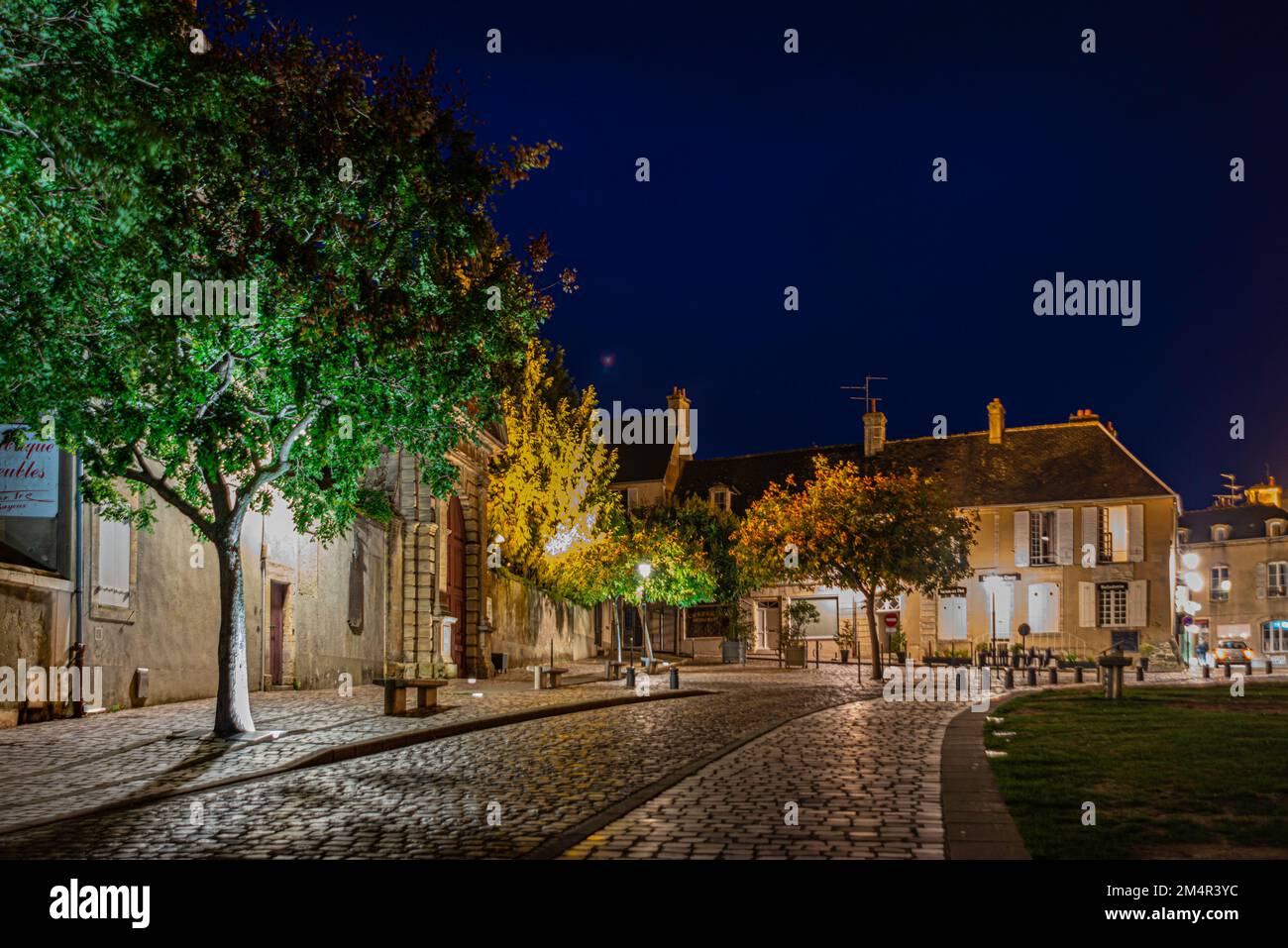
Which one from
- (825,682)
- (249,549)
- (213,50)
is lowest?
(825,682)

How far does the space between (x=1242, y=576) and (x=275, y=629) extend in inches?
2379

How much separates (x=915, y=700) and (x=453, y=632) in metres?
14.2

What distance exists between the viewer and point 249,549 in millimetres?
22938

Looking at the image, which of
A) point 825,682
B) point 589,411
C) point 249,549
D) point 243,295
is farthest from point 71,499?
point 589,411

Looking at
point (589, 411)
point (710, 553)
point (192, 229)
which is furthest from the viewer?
point (710, 553)

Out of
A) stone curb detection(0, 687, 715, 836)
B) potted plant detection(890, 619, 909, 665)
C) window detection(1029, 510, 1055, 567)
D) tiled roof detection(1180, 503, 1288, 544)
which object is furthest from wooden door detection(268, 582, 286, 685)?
tiled roof detection(1180, 503, 1288, 544)

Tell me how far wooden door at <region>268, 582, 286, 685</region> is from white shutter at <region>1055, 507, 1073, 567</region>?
32.2m

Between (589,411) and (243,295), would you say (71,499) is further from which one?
(589,411)

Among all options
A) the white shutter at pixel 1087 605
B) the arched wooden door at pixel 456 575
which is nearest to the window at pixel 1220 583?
the white shutter at pixel 1087 605

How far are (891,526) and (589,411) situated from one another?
1305cm

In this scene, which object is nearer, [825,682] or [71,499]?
[71,499]

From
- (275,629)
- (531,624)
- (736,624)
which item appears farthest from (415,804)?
(736,624)
